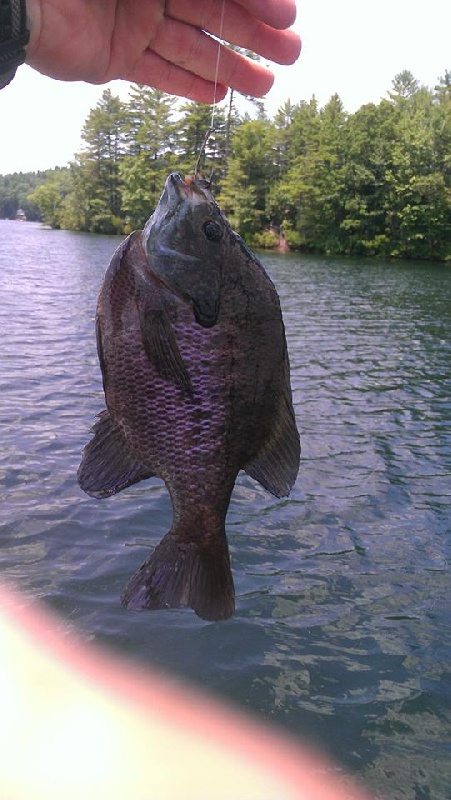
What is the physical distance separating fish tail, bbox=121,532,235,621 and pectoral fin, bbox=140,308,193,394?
0.63 meters

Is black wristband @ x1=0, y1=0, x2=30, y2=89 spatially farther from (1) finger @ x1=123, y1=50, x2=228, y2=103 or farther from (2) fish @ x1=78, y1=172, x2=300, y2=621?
(1) finger @ x1=123, y1=50, x2=228, y2=103

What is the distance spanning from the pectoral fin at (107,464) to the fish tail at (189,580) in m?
0.31

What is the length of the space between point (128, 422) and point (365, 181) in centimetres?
6927

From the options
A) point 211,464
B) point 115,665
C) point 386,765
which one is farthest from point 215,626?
point 211,464

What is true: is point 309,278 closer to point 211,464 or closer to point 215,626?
point 215,626

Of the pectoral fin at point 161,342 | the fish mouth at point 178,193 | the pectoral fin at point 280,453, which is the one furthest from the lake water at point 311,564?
the fish mouth at point 178,193

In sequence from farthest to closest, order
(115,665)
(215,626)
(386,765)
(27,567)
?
(27,567), (215,626), (115,665), (386,765)

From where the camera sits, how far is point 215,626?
6.61m

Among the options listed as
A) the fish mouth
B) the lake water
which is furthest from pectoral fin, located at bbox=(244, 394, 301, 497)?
the lake water

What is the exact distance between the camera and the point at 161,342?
2.17 m

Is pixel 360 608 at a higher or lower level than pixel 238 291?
lower

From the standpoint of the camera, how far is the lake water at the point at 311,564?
18.5 ft

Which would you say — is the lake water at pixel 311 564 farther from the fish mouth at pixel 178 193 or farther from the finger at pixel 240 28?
the finger at pixel 240 28

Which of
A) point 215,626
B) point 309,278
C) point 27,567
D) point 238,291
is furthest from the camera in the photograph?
point 309,278
